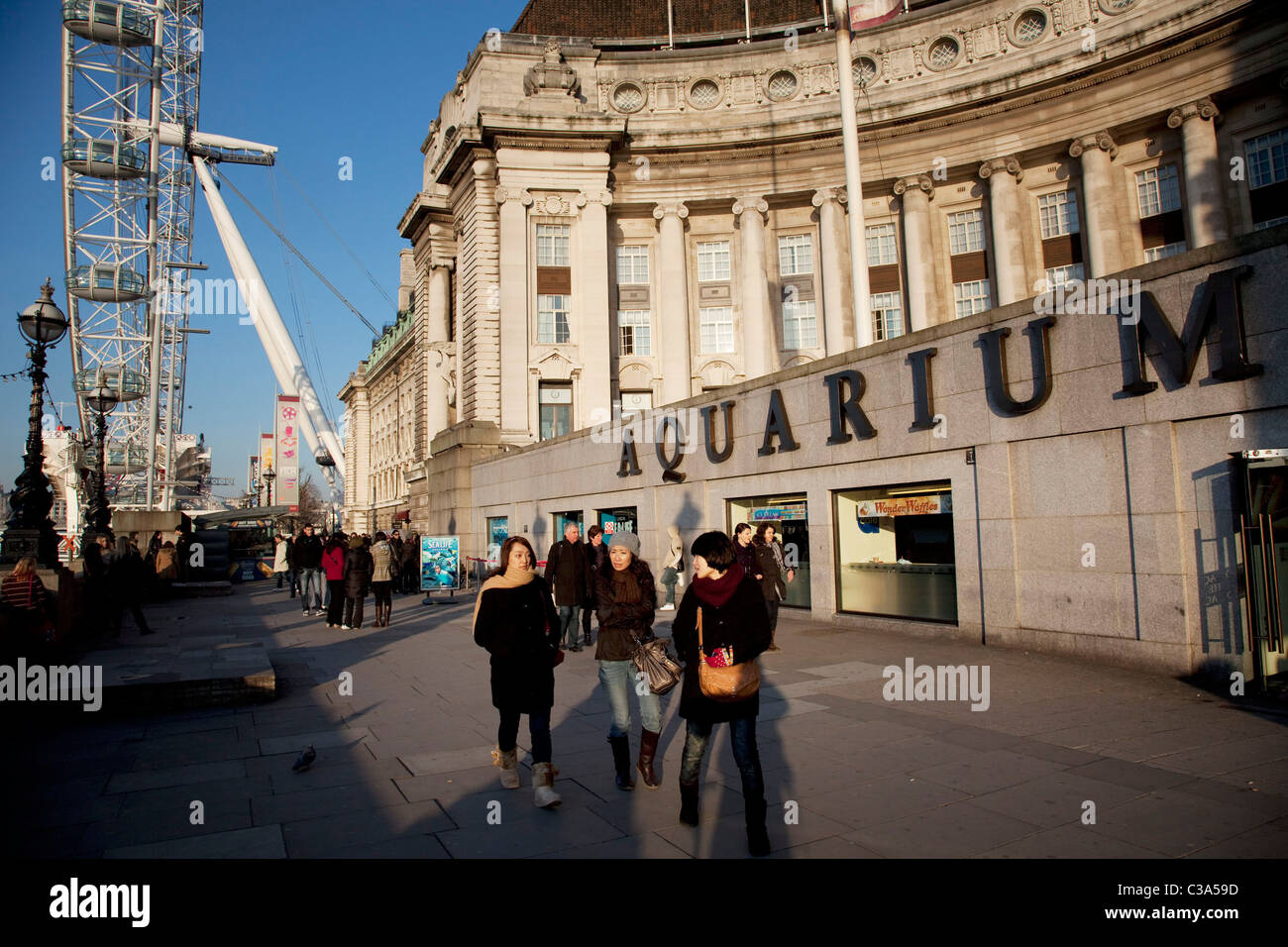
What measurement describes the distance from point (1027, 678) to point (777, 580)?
11.2ft

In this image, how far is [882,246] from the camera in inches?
1534

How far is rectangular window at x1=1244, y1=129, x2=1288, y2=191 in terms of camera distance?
30.3 meters

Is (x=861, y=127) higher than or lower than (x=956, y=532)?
higher

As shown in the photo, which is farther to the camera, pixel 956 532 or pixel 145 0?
pixel 145 0

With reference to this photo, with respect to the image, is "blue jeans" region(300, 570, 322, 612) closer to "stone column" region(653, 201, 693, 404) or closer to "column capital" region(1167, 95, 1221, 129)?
"stone column" region(653, 201, 693, 404)

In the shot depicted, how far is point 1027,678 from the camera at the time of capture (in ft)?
31.6

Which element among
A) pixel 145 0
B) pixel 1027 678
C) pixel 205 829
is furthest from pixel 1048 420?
pixel 145 0

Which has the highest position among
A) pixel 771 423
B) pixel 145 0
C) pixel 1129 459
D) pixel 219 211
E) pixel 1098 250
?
pixel 145 0

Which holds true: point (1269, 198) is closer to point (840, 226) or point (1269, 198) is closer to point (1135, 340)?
point (840, 226)

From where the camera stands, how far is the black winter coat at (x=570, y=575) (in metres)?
12.8

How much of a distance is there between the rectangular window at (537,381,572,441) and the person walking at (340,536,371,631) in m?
20.3

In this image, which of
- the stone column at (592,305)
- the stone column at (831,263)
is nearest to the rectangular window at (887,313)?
the stone column at (831,263)

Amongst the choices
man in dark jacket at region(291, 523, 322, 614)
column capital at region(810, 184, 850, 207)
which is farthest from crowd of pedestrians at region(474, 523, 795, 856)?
column capital at region(810, 184, 850, 207)

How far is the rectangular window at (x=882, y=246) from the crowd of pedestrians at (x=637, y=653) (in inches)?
1396
